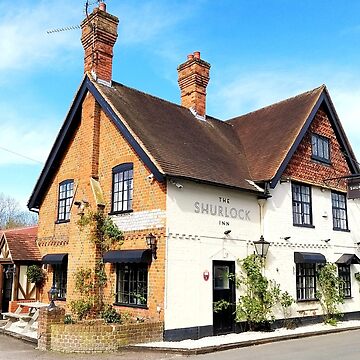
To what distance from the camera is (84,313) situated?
14.3 meters

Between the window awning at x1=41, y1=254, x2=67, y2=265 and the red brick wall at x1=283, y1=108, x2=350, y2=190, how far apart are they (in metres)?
8.39

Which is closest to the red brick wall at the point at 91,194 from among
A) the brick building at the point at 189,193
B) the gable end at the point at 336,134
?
the brick building at the point at 189,193

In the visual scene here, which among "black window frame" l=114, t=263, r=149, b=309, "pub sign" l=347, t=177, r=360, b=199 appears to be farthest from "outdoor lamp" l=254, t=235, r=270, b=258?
"pub sign" l=347, t=177, r=360, b=199

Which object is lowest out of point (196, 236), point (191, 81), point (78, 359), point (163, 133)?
point (78, 359)

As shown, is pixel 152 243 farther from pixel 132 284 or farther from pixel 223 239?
pixel 223 239

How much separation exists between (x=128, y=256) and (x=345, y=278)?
399 inches

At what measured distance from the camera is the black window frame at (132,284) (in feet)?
44.2

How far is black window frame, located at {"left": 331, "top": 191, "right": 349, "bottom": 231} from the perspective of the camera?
750 inches

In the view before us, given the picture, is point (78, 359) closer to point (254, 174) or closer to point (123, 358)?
point (123, 358)

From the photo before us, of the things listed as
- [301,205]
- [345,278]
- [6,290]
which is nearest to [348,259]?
[345,278]

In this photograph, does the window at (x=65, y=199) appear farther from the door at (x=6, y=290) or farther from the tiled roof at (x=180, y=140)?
the tiled roof at (x=180, y=140)

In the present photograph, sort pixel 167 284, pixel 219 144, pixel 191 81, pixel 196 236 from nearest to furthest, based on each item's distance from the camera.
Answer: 1. pixel 167 284
2. pixel 196 236
3. pixel 219 144
4. pixel 191 81

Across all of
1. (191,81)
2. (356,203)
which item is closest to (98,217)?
(191,81)

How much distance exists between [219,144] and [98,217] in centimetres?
546
